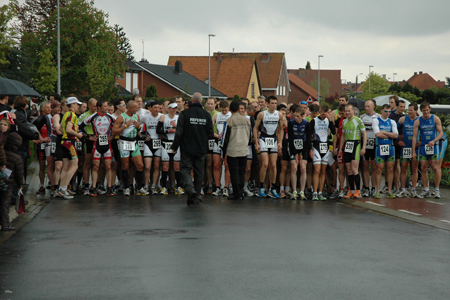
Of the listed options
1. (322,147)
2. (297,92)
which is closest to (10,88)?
(322,147)

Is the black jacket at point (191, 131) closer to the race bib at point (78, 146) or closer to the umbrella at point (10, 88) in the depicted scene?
the race bib at point (78, 146)

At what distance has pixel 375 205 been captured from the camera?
12.5m

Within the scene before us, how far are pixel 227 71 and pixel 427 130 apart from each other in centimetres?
7492

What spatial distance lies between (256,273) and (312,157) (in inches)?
A: 299

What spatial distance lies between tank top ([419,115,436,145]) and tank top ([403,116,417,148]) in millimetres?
225

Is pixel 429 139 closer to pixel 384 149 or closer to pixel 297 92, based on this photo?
pixel 384 149

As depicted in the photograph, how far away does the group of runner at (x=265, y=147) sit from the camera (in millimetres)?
13508

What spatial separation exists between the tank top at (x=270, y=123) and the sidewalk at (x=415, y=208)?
7.23 feet

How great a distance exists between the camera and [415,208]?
40.2 ft

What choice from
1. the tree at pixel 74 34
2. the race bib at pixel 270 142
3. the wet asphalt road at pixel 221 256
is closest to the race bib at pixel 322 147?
the race bib at pixel 270 142

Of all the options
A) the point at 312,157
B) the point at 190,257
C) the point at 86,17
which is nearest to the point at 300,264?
the point at 190,257

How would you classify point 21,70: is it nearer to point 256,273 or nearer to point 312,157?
point 312,157

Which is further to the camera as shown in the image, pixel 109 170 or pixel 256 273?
pixel 109 170

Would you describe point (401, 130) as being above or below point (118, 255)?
above
